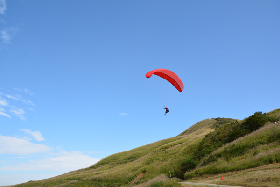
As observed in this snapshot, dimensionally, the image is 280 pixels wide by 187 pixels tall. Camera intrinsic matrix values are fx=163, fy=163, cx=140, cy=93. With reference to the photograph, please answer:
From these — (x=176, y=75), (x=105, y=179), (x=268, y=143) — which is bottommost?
(x=105, y=179)

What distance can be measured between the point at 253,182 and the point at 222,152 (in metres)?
13.5

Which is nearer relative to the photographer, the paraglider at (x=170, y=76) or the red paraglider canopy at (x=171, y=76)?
the red paraglider canopy at (x=171, y=76)

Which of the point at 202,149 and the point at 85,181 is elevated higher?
the point at 202,149

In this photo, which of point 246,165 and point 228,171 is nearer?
point 246,165

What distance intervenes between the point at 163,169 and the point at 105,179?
55.5ft

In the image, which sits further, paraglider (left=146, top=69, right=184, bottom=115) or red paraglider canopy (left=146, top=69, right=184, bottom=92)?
paraglider (left=146, top=69, right=184, bottom=115)

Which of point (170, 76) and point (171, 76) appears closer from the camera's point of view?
point (170, 76)

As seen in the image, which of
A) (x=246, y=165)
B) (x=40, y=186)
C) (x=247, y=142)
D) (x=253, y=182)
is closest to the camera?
(x=253, y=182)

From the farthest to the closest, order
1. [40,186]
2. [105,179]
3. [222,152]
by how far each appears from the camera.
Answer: [40,186] → [105,179] → [222,152]

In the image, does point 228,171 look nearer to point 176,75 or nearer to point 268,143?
point 268,143

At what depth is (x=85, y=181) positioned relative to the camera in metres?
43.7

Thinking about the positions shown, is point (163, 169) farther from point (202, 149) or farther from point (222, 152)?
point (222, 152)

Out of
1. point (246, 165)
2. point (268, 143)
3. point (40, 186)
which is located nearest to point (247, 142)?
point (268, 143)

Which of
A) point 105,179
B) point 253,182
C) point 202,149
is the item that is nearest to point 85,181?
point 105,179
